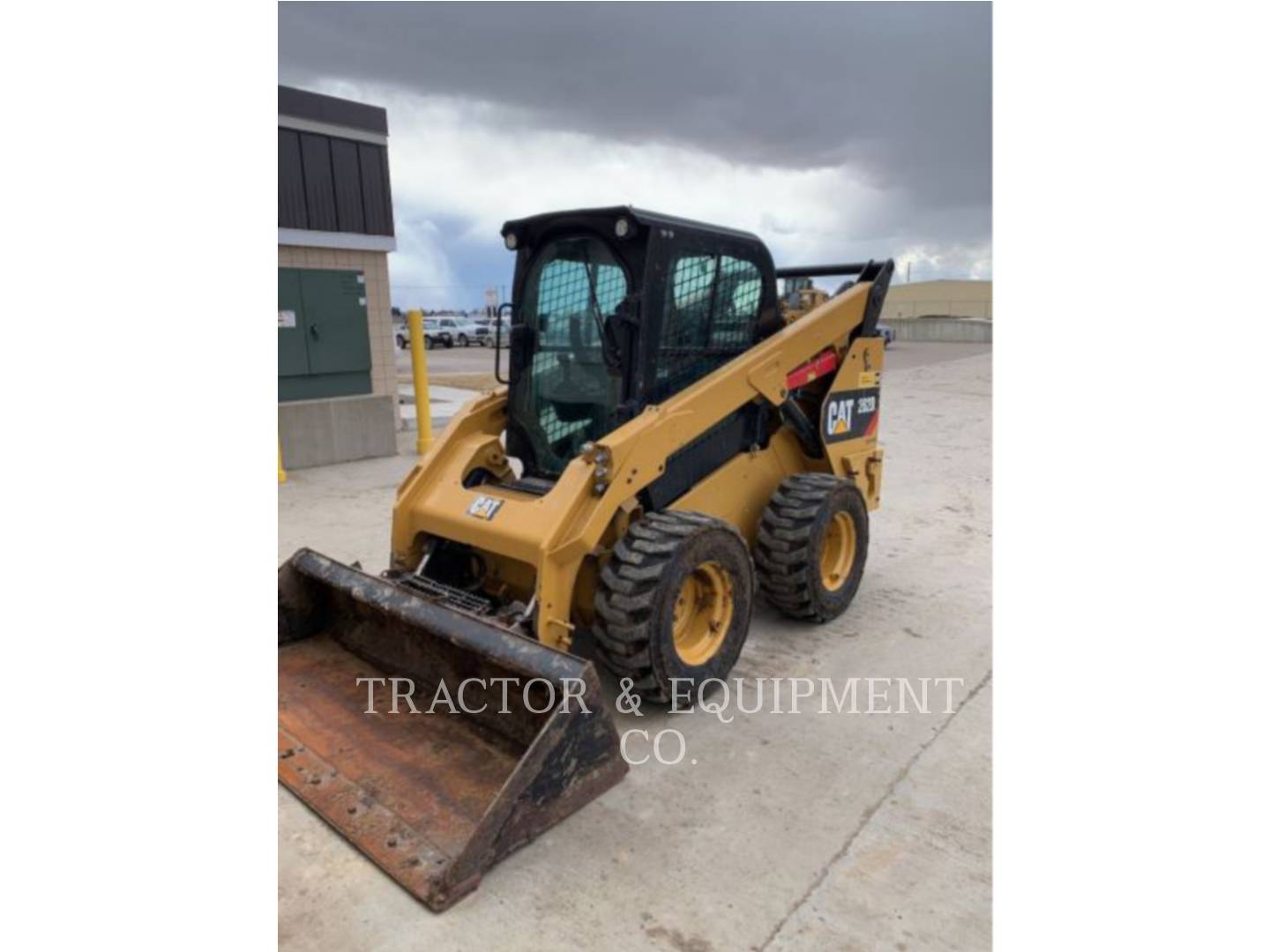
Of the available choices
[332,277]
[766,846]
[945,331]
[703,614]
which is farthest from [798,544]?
[945,331]

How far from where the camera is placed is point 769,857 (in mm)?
2662

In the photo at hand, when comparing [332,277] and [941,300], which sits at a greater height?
[941,300]

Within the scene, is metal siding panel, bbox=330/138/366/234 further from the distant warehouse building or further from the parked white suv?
the parked white suv

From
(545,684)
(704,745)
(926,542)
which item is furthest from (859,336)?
(545,684)

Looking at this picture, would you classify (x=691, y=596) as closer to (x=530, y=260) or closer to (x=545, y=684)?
(x=545, y=684)

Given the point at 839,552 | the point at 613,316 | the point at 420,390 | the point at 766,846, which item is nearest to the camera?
the point at 766,846

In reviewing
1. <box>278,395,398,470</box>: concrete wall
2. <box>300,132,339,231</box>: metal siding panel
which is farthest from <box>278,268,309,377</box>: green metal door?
<box>300,132,339,231</box>: metal siding panel

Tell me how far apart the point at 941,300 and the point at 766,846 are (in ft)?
185

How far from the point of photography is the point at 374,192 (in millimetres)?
9414

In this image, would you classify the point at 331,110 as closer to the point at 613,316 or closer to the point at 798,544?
the point at 613,316

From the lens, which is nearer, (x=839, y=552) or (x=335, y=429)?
(x=839, y=552)

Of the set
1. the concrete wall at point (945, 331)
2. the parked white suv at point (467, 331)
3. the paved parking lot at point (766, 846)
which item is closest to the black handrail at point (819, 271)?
the paved parking lot at point (766, 846)

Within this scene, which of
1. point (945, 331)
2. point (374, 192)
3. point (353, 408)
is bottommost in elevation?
point (353, 408)

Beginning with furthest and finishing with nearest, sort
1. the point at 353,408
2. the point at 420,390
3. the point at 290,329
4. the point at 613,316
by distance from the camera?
the point at 420,390 → the point at 353,408 → the point at 290,329 → the point at 613,316
